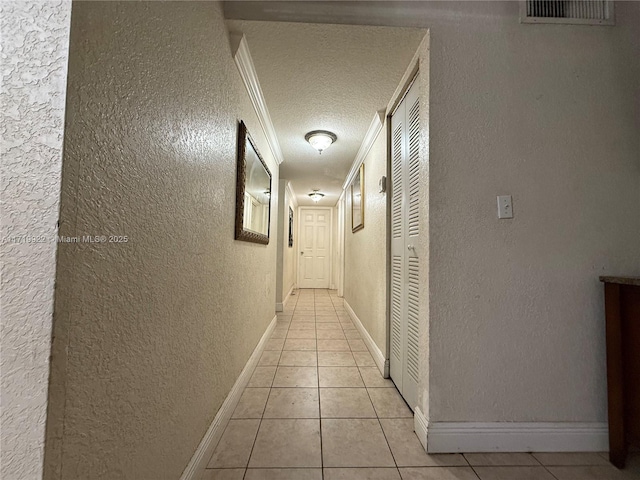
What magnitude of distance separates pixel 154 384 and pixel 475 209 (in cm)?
143

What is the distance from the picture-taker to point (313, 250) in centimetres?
683

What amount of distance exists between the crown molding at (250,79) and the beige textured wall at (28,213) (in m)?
1.10

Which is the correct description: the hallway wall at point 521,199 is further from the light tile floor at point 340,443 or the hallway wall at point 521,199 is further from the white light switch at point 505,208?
the light tile floor at point 340,443

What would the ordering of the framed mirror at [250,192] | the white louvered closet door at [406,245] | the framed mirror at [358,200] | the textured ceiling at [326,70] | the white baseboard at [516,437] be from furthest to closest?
the framed mirror at [358,200] < the framed mirror at [250,192] < the white louvered closet door at [406,245] < the textured ceiling at [326,70] < the white baseboard at [516,437]

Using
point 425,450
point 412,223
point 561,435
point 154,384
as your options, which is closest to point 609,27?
point 412,223

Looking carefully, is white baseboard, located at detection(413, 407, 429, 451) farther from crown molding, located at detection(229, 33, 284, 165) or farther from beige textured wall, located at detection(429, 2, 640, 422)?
crown molding, located at detection(229, 33, 284, 165)

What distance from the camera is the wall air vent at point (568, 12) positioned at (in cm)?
128

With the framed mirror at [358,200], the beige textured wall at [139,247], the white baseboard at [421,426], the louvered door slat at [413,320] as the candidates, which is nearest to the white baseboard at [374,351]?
the louvered door slat at [413,320]

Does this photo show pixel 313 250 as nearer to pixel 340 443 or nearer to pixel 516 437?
pixel 340 443

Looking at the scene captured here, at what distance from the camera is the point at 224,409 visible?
4.38 ft

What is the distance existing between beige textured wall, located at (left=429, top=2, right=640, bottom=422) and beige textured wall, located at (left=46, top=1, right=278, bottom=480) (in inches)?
40.8

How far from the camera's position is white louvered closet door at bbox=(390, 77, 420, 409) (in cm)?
148

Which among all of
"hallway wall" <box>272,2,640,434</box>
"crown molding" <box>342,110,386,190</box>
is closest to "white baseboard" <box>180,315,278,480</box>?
"hallway wall" <box>272,2,640,434</box>

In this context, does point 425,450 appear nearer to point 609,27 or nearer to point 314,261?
point 609,27
